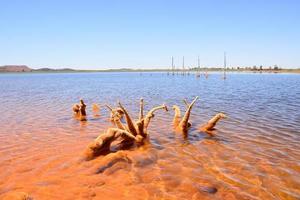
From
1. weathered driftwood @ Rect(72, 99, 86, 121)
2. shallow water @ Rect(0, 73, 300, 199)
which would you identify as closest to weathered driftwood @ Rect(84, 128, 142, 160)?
shallow water @ Rect(0, 73, 300, 199)

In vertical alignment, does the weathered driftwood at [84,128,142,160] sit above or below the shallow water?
above

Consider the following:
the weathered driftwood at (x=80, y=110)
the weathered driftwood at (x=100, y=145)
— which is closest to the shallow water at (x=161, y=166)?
the weathered driftwood at (x=100, y=145)

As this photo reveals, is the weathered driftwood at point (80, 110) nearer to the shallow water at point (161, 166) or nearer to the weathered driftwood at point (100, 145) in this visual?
the shallow water at point (161, 166)

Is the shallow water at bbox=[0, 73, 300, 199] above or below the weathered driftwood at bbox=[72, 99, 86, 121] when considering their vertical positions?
below

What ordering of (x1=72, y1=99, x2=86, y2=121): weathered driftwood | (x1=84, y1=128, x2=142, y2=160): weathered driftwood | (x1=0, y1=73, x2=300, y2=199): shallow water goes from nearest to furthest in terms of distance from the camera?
(x1=0, y1=73, x2=300, y2=199): shallow water → (x1=84, y1=128, x2=142, y2=160): weathered driftwood → (x1=72, y1=99, x2=86, y2=121): weathered driftwood

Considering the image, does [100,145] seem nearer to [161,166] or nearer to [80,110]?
[161,166]

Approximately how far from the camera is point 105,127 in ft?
43.3

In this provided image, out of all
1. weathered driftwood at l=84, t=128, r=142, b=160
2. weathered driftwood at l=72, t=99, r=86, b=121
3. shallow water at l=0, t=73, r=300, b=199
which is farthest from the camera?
weathered driftwood at l=72, t=99, r=86, b=121

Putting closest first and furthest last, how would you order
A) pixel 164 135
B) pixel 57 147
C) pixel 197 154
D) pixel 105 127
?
pixel 197 154 → pixel 57 147 → pixel 164 135 → pixel 105 127

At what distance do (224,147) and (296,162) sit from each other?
7.63ft

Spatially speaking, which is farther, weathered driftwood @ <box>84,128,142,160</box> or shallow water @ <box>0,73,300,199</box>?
weathered driftwood @ <box>84,128,142,160</box>

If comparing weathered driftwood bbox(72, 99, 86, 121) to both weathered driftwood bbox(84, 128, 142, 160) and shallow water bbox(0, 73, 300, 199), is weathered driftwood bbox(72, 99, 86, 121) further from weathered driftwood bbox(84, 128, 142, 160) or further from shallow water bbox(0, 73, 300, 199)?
weathered driftwood bbox(84, 128, 142, 160)

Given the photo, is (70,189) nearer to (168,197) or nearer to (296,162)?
(168,197)

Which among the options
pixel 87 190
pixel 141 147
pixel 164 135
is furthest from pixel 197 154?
pixel 87 190
